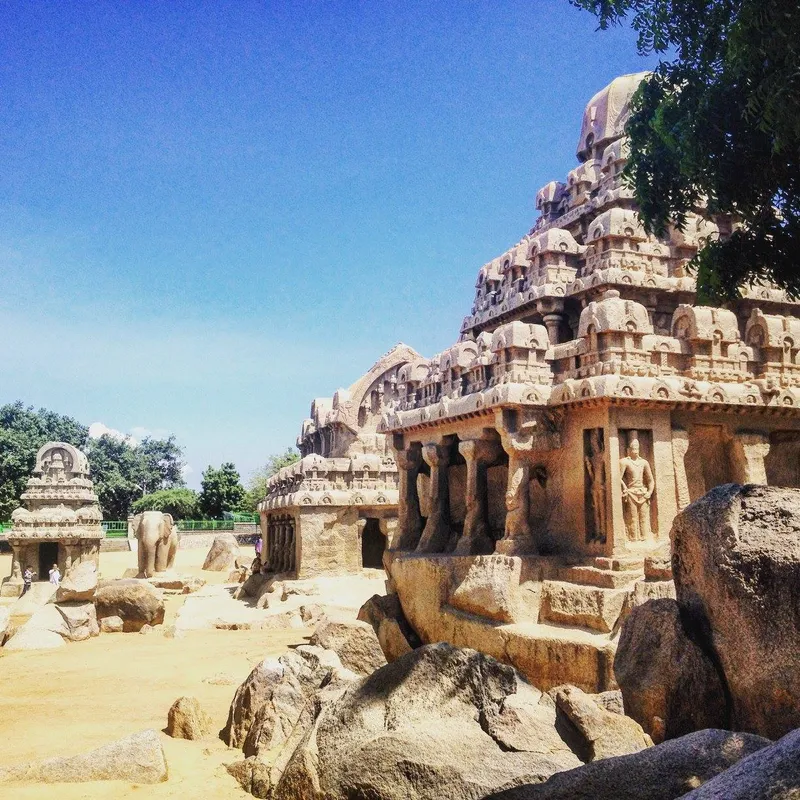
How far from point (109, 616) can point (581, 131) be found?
13.7 metres

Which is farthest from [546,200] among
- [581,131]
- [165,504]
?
[165,504]

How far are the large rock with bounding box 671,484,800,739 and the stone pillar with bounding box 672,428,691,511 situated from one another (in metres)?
5.33

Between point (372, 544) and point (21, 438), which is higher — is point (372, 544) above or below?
below

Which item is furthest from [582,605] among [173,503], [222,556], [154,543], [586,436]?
[173,503]

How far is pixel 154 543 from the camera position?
25859 mm

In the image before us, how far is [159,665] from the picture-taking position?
1132cm

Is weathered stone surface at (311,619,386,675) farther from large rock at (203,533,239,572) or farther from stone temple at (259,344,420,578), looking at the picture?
large rock at (203,533,239,572)

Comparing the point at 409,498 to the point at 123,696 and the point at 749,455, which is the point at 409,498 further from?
the point at 123,696

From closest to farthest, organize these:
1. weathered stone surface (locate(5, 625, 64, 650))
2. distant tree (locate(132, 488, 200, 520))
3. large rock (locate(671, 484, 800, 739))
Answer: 1. large rock (locate(671, 484, 800, 739))
2. weathered stone surface (locate(5, 625, 64, 650))
3. distant tree (locate(132, 488, 200, 520))

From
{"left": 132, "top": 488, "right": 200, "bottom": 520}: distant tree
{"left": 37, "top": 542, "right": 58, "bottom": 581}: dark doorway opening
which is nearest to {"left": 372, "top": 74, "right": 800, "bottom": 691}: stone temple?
{"left": 37, "top": 542, "right": 58, "bottom": 581}: dark doorway opening

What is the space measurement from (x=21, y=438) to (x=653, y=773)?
150ft

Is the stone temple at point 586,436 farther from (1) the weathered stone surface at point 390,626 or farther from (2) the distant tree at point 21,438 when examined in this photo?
(2) the distant tree at point 21,438

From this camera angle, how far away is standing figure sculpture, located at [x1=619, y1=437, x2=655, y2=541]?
9.59m

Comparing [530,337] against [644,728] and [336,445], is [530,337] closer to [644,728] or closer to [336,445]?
[644,728]
